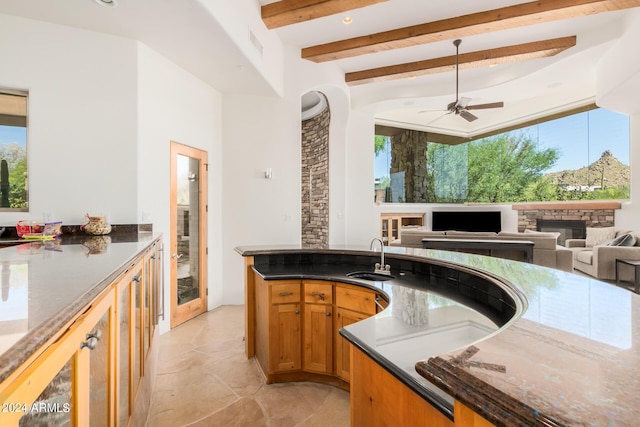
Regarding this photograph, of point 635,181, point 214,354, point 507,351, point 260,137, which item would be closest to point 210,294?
point 214,354

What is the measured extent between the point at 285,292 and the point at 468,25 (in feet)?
13.1

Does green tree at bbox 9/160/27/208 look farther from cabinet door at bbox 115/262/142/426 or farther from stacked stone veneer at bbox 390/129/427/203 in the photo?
stacked stone veneer at bbox 390/129/427/203

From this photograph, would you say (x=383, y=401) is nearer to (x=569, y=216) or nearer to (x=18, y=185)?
(x=18, y=185)

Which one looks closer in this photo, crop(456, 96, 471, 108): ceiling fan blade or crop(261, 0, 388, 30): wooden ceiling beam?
crop(261, 0, 388, 30): wooden ceiling beam

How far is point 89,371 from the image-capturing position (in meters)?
0.99

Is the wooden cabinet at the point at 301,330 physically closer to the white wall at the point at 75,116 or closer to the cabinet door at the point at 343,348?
the cabinet door at the point at 343,348

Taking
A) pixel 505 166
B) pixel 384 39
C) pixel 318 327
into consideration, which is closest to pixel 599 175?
pixel 505 166

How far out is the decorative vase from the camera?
2910mm

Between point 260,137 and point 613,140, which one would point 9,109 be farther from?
point 613,140

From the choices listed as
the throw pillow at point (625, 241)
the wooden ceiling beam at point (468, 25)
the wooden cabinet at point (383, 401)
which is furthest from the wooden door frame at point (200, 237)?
the throw pillow at point (625, 241)

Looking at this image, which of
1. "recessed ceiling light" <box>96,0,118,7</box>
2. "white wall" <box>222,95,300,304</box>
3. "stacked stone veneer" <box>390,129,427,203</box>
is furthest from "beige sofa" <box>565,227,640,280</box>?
"recessed ceiling light" <box>96,0,118,7</box>

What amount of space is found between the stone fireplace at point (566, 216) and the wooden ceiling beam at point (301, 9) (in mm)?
6528

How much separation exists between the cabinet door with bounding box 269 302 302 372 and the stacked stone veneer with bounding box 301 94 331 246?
3964 mm

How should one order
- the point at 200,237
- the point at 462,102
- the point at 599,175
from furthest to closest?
the point at 599,175
the point at 462,102
the point at 200,237
